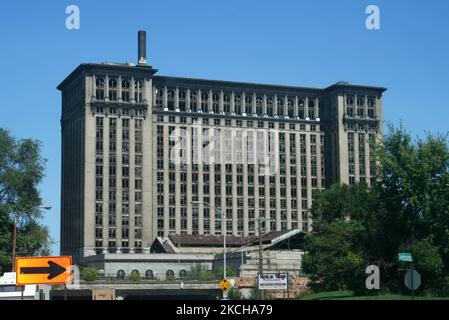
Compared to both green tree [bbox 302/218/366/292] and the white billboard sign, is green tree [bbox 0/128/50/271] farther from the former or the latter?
the white billboard sign

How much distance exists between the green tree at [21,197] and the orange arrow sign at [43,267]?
71.5 meters

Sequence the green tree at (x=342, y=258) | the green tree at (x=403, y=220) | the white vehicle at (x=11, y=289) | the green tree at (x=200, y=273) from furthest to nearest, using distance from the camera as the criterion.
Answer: the green tree at (x=200, y=273)
the green tree at (x=342, y=258)
the green tree at (x=403, y=220)
the white vehicle at (x=11, y=289)

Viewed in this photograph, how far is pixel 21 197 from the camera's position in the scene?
325ft

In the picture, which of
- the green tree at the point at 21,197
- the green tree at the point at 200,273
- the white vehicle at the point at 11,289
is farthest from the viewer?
the green tree at the point at 200,273

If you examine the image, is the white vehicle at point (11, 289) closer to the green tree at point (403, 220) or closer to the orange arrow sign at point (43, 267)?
the green tree at point (403, 220)

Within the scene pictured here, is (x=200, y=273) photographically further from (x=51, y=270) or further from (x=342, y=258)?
(x=51, y=270)

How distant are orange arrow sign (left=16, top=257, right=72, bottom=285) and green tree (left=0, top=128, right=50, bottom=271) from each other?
71.5m

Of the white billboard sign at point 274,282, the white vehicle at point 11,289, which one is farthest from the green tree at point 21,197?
the white billboard sign at point 274,282

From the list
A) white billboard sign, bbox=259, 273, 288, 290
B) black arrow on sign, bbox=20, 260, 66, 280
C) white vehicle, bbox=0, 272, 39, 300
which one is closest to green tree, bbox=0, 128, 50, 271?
white vehicle, bbox=0, 272, 39, 300

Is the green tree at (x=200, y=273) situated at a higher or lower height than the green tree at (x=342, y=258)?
lower

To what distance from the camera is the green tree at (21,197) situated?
88875mm
